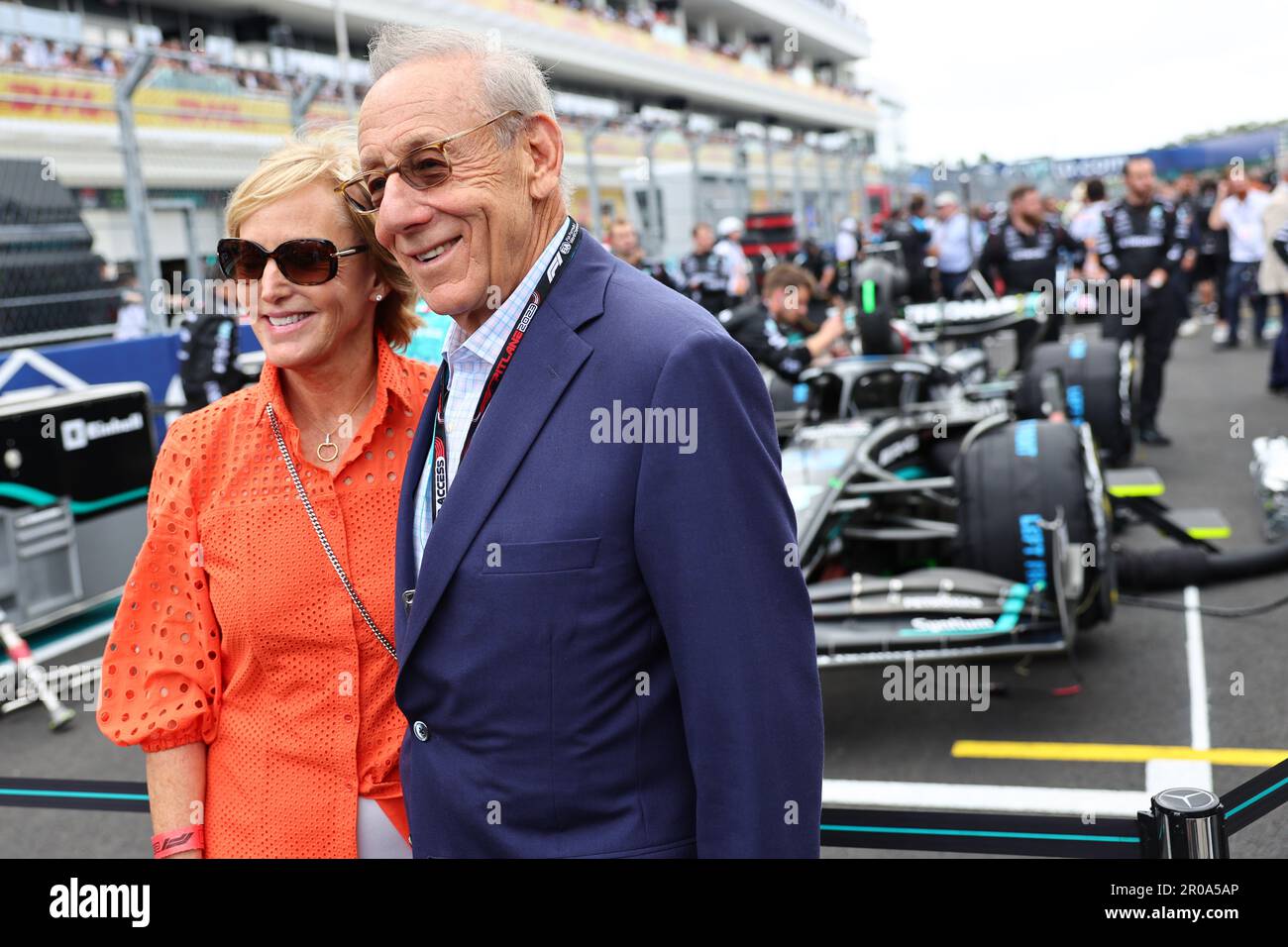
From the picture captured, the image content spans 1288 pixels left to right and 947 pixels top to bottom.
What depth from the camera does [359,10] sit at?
29.7 m

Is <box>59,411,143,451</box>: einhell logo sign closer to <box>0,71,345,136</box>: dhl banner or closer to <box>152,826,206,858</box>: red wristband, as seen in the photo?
<box>0,71,345,136</box>: dhl banner

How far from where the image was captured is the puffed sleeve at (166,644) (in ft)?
5.75

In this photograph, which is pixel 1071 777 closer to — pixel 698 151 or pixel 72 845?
pixel 72 845

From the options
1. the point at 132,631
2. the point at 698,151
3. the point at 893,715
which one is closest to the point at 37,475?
the point at 893,715

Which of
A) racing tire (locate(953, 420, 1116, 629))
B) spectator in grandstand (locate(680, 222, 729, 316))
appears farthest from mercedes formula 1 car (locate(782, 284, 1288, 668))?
spectator in grandstand (locate(680, 222, 729, 316))

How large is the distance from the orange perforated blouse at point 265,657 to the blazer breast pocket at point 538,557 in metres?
0.42

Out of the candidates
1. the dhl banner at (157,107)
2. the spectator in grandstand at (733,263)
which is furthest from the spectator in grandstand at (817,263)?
the dhl banner at (157,107)

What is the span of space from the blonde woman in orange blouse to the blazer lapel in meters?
0.33

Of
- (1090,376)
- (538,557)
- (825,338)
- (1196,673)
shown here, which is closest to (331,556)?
(538,557)

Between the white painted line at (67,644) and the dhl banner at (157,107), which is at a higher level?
the dhl banner at (157,107)

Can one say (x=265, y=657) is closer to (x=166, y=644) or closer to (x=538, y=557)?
(x=166, y=644)

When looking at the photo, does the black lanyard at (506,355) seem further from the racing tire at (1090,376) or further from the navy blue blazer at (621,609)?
the racing tire at (1090,376)
